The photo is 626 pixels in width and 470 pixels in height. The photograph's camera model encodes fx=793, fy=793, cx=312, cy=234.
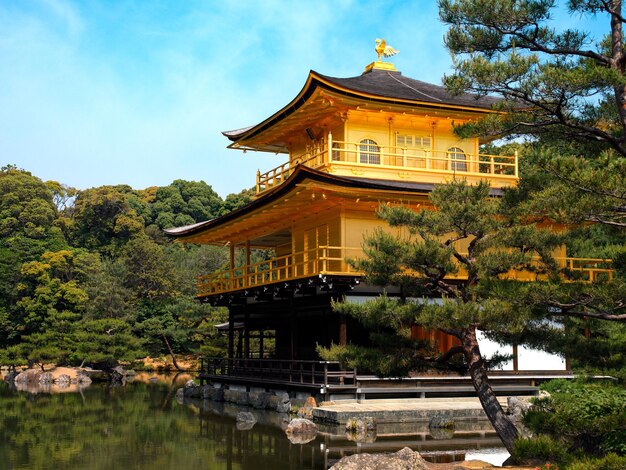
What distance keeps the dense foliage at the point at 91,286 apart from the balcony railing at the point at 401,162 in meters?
16.3

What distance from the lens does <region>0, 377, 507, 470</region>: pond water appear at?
14.0 metres

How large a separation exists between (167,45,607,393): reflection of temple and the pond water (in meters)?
2.41

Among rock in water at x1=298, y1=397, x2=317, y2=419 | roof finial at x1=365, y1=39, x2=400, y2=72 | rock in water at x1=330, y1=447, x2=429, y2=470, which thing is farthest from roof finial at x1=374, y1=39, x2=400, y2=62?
rock in water at x1=330, y1=447, x2=429, y2=470

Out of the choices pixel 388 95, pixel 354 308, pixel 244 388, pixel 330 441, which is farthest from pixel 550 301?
pixel 244 388

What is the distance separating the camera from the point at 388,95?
22141 millimetres

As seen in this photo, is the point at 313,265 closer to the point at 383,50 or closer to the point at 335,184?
the point at 335,184

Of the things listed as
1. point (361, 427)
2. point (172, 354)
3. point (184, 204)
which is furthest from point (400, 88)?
point (184, 204)

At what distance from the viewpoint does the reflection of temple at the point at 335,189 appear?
19766mm

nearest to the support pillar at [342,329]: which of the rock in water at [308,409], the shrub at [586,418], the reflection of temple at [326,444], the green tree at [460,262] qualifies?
the rock in water at [308,409]

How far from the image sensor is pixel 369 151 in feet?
74.6

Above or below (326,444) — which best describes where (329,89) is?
above

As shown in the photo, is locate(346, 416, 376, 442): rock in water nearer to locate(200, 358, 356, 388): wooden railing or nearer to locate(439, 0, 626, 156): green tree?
locate(200, 358, 356, 388): wooden railing

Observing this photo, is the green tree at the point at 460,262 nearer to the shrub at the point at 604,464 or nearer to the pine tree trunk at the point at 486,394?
the pine tree trunk at the point at 486,394

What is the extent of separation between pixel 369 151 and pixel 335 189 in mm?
4013
